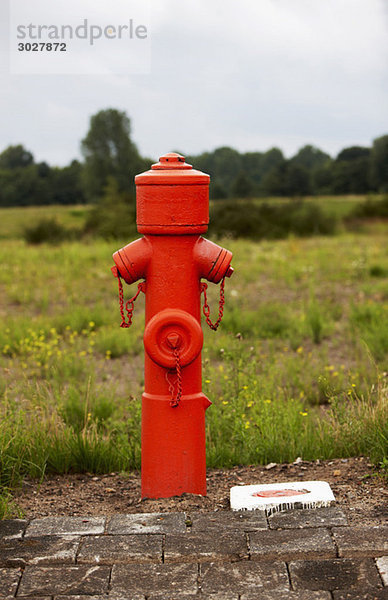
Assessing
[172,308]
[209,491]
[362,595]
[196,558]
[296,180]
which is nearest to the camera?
[362,595]

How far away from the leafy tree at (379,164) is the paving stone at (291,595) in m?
30.9

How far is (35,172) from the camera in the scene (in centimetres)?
2883

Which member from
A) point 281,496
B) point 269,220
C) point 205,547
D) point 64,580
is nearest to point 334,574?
point 205,547

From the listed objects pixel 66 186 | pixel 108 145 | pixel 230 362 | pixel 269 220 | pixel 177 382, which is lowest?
pixel 230 362

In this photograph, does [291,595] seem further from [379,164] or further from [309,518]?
[379,164]

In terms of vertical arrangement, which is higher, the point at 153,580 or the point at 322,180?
the point at 322,180

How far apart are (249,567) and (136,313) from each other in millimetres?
5809

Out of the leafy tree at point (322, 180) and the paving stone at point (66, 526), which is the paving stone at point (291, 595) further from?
the leafy tree at point (322, 180)

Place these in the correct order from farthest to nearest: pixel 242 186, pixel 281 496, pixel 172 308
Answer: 1. pixel 242 186
2. pixel 172 308
3. pixel 281 496

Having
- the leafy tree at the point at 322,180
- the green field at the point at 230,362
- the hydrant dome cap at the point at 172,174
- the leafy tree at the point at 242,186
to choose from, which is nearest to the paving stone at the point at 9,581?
the green field at the point at 230,362

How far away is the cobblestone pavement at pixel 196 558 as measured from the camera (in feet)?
7.32

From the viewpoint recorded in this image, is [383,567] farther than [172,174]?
No

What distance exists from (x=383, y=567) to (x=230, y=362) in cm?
268

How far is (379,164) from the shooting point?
31984 mm
